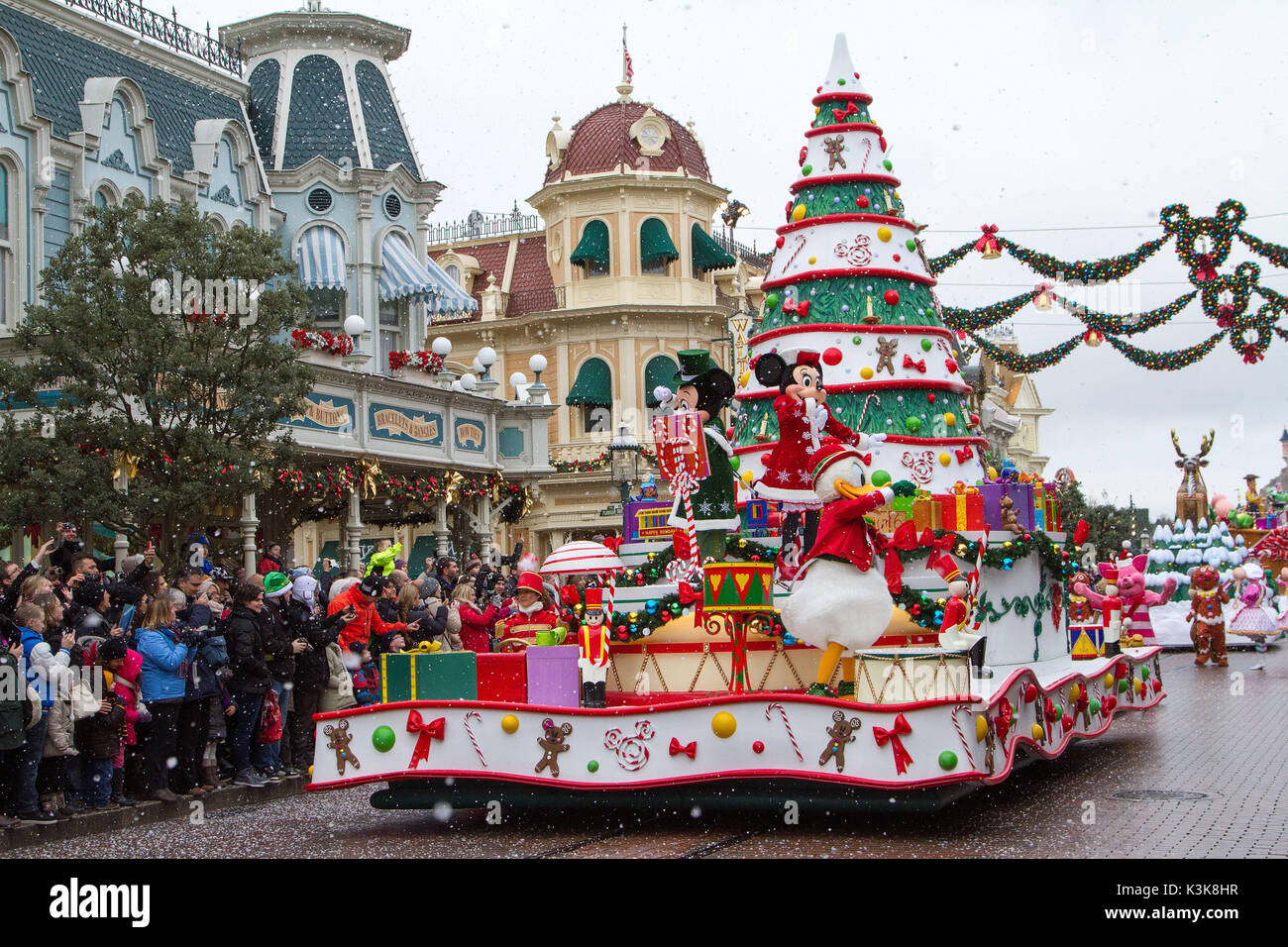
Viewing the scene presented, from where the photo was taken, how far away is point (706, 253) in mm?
37656

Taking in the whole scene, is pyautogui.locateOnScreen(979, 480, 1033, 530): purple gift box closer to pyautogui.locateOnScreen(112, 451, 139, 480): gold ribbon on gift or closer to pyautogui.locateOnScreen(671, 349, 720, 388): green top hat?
pyautogui.locateOnScreen(671, 349, 720, 388): green top hat

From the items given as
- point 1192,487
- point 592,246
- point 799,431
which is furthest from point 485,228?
point 799,431

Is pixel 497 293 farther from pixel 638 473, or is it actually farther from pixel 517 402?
pixel 517 402

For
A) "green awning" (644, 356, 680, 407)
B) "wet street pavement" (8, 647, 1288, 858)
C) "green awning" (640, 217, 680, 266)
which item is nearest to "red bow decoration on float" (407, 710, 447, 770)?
"wet street pavement" (8, 647, 1288, 858)

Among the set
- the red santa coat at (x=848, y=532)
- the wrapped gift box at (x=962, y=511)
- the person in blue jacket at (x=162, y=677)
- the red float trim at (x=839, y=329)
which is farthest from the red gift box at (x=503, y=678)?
the red float trim at (x=839, y=329)

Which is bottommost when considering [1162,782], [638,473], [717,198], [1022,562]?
[1162,782]

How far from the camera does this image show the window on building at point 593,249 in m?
37.1

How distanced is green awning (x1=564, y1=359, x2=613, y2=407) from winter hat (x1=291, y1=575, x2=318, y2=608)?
23.7 metres

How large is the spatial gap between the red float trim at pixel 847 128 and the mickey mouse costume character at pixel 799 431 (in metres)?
4.66

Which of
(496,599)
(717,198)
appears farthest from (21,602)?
(717,198)

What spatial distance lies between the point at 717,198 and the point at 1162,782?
2914cm

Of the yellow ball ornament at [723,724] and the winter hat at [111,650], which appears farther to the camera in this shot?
the winter hat at [111,650]

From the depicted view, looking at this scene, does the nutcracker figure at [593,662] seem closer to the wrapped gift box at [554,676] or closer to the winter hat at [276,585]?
the wrapped gift box at [554,676]

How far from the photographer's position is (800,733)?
8438 mm
